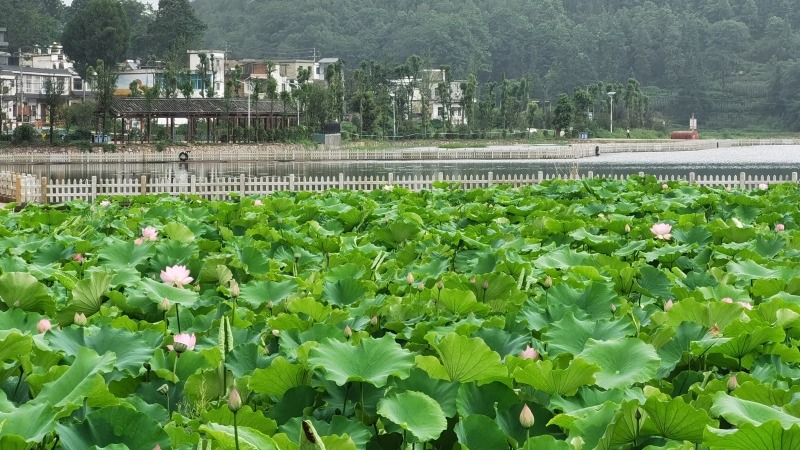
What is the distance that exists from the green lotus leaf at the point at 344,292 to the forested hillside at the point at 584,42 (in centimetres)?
12756

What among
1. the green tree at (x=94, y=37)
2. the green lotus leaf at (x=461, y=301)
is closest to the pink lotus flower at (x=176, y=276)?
the green lotus leaf at (x=461, y=301)

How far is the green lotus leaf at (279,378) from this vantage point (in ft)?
8.07

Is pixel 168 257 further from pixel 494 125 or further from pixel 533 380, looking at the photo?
pixel 494 125

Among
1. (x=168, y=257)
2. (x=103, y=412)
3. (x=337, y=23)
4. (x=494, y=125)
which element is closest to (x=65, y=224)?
(x=168, y=257)

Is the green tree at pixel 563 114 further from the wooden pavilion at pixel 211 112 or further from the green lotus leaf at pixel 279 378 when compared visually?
the green lotus leaf at pixel 279 378

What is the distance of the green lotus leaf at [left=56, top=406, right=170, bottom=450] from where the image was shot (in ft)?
6.84

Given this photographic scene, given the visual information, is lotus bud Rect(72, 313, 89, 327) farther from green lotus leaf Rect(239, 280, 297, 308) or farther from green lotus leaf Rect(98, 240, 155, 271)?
green lotus leaf Rect(98, 240, 155, 271)

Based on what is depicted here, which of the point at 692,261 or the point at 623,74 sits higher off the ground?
the point at 623,74

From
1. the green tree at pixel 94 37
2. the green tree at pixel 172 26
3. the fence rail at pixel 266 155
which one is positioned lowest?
the fence rail at pixel 266 155

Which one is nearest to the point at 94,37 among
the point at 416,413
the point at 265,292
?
the point at 265,292

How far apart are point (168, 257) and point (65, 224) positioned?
2.70 m

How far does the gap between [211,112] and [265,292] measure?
2588 inches

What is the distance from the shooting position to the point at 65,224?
6820 mm

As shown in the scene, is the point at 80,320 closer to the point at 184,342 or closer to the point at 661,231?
the point at 184,342
